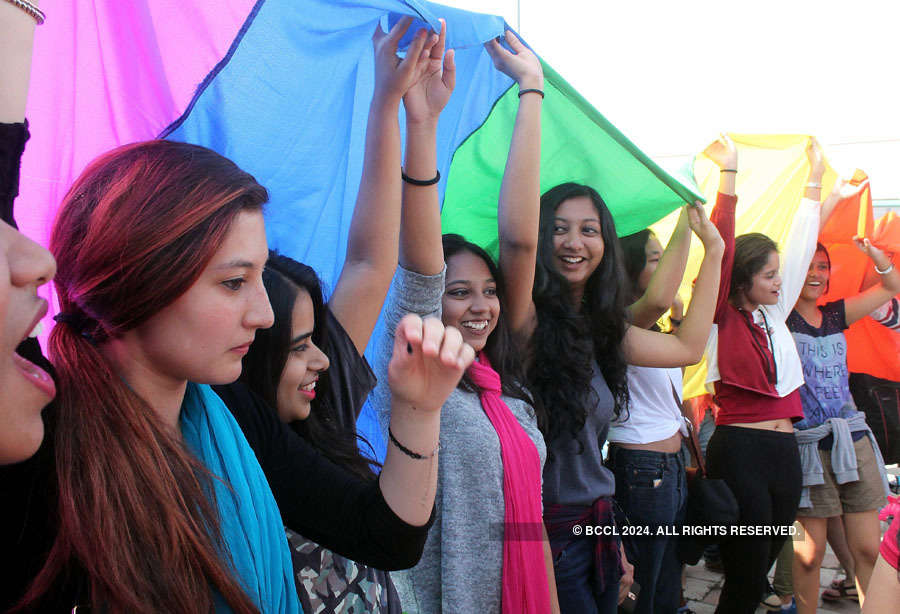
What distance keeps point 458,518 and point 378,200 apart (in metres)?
0.82

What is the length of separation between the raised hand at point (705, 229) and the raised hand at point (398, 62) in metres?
1.75

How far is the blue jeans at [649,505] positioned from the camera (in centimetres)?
255

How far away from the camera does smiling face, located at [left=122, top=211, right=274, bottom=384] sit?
0.98 meters

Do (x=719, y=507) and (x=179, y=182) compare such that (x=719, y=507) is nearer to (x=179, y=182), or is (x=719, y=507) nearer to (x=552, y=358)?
(x=552, y=358)

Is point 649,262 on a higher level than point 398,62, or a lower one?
lower

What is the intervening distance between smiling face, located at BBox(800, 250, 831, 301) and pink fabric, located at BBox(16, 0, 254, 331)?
3.47 m

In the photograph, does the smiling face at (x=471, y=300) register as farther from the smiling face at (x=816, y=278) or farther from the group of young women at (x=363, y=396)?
the smiling face at (x=816, y=278)

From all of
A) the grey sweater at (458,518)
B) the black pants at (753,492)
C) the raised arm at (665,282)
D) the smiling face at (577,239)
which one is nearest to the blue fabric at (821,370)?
the black pants at (753,492)

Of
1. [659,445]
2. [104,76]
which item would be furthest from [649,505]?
[104,76]

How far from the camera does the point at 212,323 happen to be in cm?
100

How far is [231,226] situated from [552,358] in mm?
1478

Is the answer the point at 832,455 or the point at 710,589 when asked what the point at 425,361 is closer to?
the point at 832,455

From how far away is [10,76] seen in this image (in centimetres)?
89

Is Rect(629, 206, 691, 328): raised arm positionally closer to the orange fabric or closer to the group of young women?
the group of young women
